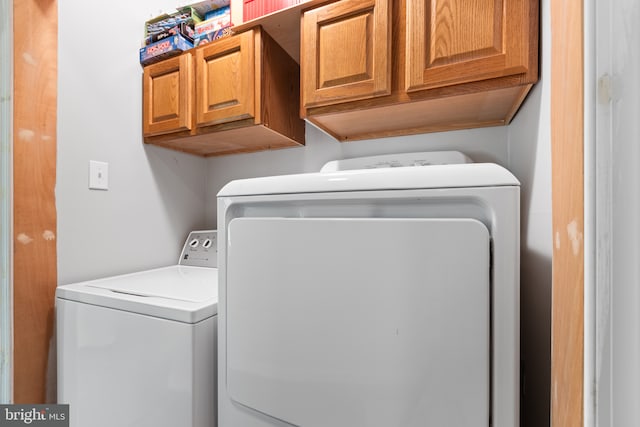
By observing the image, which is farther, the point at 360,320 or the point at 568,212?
the point at 360,320

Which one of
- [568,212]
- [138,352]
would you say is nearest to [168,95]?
[138,352]

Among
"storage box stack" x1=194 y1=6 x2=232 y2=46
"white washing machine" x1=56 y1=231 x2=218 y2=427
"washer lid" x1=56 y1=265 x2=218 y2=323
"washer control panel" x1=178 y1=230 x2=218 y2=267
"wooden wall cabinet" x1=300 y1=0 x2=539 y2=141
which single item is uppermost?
"storage box stack" x1=194 y1=6 x2=232 y2=46

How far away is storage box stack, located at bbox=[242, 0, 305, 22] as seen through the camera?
1090mm

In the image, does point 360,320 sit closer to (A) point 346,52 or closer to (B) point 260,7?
(A) point 346,52

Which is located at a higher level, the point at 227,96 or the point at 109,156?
the point at 227,96

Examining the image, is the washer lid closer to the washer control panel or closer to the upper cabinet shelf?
the washer control panel

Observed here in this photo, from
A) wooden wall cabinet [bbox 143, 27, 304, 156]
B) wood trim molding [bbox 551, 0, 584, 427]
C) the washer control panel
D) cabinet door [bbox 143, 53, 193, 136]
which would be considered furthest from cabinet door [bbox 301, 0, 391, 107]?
the washer control panel

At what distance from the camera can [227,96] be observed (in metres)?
1.27

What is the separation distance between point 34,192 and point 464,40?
164 centimetres

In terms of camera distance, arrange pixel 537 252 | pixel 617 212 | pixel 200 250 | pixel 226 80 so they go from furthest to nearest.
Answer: pixel 200 250
pixel 226 80
pixel 537 252
pixel 617 212

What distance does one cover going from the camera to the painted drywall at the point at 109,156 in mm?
1216

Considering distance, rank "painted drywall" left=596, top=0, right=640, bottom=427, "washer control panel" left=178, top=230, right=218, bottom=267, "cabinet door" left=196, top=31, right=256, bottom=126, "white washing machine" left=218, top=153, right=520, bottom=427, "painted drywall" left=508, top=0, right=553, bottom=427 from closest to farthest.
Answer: "painted drywall" left=596, top=0, right=640, bottom=427 → "white washing machine" left=218, top=153, right=520, bottom=427 → "painted drywall" left=508, top=0, right=553, bottom=427 → "cabinet door" left=196, top=31, right=256, bottom=126 → "washer control panel" left=178, top=230, right=218, bottom=267

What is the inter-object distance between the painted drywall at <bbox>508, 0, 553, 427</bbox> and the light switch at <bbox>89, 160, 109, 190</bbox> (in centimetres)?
170

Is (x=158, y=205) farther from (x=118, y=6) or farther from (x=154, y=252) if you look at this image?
(x=118, y=6)
